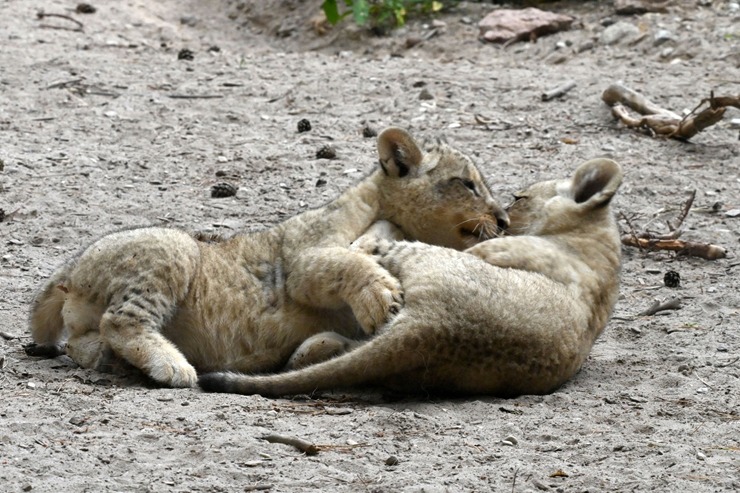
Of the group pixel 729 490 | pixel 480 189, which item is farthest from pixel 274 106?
pixel 729 490

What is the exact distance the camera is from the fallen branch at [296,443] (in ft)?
18.9

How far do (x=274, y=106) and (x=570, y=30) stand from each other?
4690 millimetres

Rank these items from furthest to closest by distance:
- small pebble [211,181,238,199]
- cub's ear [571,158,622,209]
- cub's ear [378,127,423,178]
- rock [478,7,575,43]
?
rock [478,7,575,43], small pebble [211,181,238,199], cub's ear [378,127,423,178], cub's ear [571,158,622,209]

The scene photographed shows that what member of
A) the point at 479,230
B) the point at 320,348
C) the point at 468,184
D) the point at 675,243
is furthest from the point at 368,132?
the point at 320,348

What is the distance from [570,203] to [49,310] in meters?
3.49

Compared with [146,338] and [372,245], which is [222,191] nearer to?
[372,245]

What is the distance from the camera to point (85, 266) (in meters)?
7.29

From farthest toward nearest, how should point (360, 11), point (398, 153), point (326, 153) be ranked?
point (360, 11), point (326, 153), point (398, 153)

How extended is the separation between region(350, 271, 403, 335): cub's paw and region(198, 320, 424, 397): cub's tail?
0.60 feet

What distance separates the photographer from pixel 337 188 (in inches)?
442

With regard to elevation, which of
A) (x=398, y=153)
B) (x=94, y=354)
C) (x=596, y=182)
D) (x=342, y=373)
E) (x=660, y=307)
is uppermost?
(x=398, y=153)

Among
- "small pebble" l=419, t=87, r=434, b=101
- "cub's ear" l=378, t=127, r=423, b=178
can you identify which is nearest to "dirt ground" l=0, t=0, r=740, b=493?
"small pebble" l=419, t=87, r=434, b=101

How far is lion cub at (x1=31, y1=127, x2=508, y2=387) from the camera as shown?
707 cm

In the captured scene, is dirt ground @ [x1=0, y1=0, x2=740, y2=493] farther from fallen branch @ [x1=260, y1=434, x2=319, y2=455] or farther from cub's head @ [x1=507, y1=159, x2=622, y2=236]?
cub's head @ [x1=507, y1=159, x2=622, y2=236]
